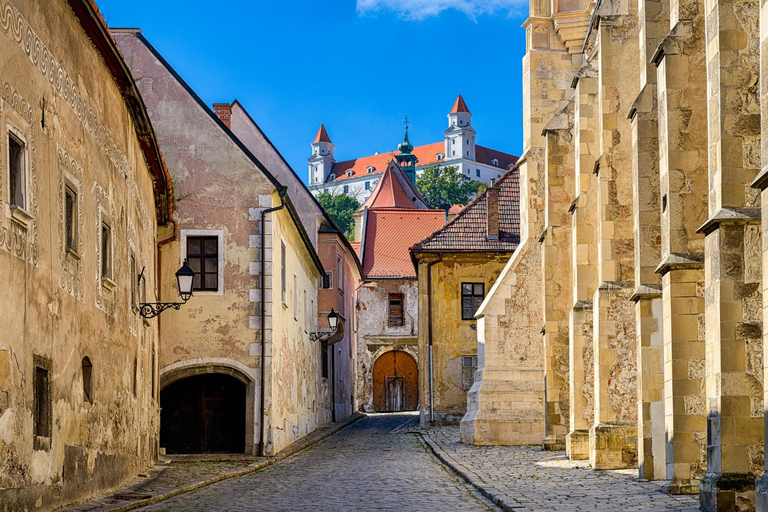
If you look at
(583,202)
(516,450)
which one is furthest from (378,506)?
(516,450)

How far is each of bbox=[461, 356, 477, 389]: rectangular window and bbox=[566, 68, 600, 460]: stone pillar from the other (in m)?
16.8

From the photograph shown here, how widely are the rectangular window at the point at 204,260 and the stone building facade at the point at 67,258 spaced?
17.3ft

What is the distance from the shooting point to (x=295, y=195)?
118 feet

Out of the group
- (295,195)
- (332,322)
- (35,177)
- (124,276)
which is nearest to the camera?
(35,177)

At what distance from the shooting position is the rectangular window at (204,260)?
24219 millimetres

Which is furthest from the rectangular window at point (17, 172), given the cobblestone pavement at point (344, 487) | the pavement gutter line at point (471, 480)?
the pavement gutter line at point (471, 480)

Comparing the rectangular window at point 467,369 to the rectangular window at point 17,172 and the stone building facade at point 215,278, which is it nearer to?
the stone building facade at point 215,278

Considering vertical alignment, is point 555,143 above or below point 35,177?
above

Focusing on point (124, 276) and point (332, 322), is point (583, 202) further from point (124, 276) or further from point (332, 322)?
point (332, 322)

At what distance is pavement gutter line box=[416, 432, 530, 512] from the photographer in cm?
1188

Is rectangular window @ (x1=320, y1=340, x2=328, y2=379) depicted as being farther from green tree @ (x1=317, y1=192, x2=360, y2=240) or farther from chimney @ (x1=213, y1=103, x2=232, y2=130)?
green tree @ (x1=317, y1=192, x2=360, y2=240)

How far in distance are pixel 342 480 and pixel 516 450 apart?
27.6 feet

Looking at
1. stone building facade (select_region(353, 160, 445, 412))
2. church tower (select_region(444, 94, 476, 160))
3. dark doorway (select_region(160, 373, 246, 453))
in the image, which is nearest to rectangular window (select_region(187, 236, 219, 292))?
dark doorway (select_region(160, 373, 246, 453))

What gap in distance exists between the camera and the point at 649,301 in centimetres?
1466
